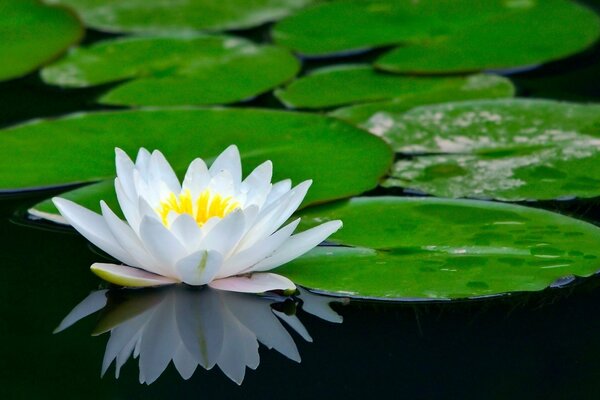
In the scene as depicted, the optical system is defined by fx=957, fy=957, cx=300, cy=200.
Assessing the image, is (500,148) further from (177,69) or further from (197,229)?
(177,69)

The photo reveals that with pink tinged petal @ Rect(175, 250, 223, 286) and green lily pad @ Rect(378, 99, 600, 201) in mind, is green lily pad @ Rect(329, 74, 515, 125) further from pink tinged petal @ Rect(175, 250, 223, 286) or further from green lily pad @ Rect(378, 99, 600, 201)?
pink tinged petal @ Rect(175, 250, 223, 286)

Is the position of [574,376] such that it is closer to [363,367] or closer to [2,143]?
[363,367]

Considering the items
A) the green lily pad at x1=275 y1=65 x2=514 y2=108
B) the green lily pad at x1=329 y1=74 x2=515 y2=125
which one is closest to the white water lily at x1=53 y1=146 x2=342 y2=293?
the green lily pad at x1=329 y1=74 x2=515 y2=125

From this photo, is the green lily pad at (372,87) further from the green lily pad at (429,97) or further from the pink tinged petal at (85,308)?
the pink tinged petal at (85,308)

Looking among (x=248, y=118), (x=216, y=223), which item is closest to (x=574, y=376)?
(x=216, y=223)

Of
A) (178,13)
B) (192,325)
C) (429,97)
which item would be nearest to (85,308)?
(192,325)
